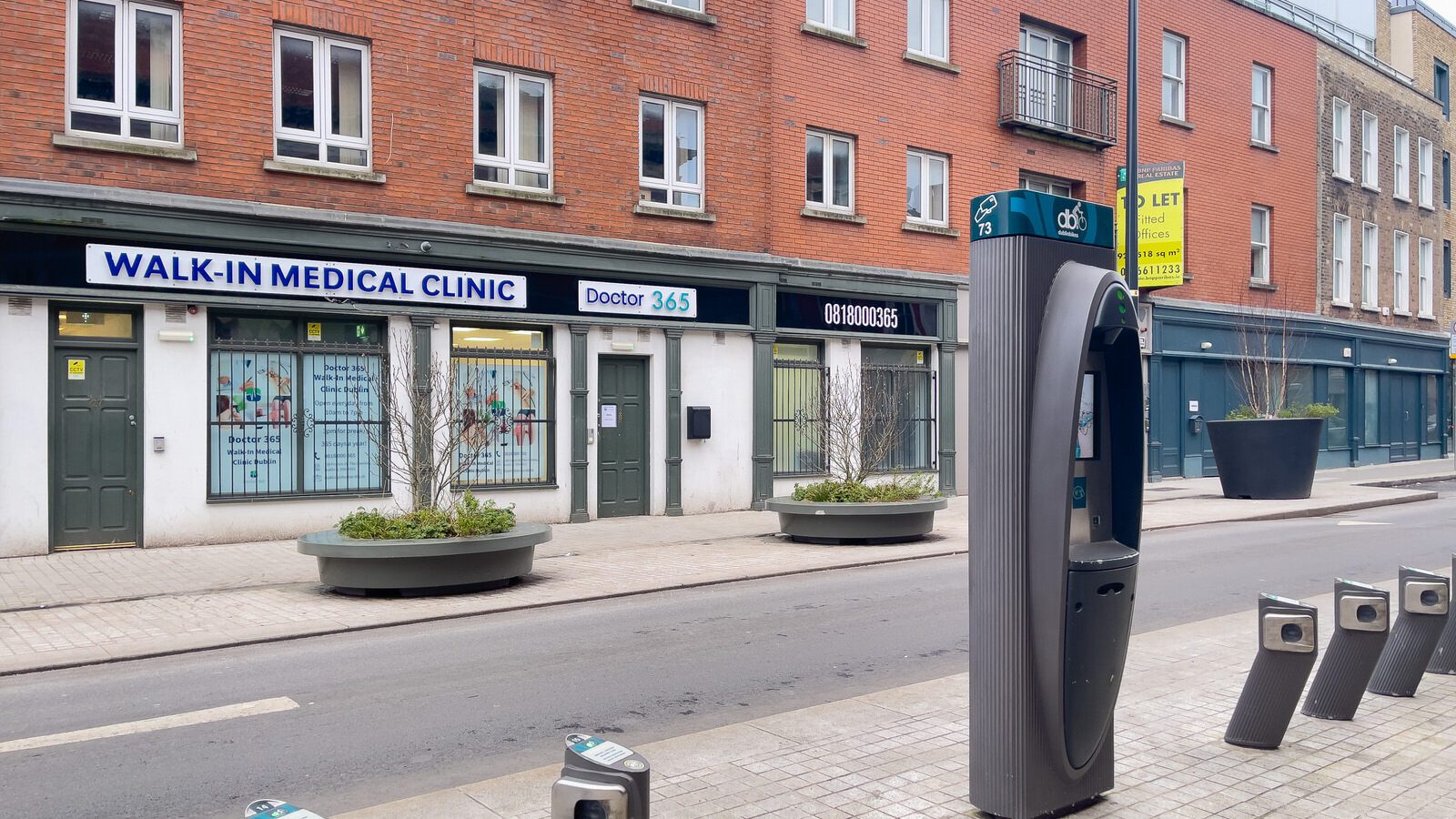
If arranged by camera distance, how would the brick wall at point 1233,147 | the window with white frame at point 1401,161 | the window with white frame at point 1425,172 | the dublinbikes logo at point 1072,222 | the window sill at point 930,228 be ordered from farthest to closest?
the window with white frame at point 1425,172 → the window with white frame at point 1401,161 → the brick wall at point 1233,147 → the window sill at point 930,228 → the dublinbikes logo at point 1072,222

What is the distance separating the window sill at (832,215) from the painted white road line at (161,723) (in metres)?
13.9

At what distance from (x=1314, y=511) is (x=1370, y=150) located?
1913cm

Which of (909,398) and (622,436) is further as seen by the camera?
(909,398)

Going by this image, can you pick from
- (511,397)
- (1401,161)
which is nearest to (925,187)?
(511,397)

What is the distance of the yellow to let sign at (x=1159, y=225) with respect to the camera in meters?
19.7

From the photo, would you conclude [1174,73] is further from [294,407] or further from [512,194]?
[294,407]

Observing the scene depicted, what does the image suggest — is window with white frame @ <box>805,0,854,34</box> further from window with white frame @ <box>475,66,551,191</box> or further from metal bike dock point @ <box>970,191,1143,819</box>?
metal bike dock point @ <box>970,191,1143,819</box>

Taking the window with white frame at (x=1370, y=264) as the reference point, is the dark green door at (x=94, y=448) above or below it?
below

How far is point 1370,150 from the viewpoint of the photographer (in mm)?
32406

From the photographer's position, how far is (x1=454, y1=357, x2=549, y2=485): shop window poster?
50.8ft

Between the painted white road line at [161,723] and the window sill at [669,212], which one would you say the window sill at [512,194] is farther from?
the painted white road line at [161,723]

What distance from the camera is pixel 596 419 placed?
16703mm

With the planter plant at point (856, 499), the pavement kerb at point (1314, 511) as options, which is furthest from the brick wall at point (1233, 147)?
the planter plant at point (856, 499)

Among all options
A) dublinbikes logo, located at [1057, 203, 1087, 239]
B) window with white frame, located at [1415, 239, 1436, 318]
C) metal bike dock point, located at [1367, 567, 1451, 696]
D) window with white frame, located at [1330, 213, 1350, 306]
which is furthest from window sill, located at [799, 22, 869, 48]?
window with white frame, located at [1415, 239, 1436, 318]
